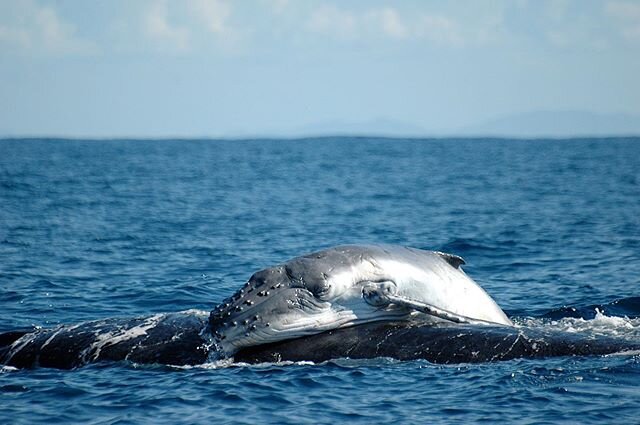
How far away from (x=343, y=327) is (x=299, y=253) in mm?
13316

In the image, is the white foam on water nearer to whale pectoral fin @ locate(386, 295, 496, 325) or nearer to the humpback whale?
the humpback whale

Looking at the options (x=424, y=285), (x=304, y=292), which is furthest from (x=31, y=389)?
(x=424, y=285)

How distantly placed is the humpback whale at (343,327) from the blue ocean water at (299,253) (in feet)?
0.86

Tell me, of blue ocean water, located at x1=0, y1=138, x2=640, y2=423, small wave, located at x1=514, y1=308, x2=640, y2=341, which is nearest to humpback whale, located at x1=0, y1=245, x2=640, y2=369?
blue ocean water, located at x1=0, y1=138, x2=640, y2=423

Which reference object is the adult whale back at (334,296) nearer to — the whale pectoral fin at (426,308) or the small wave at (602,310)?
the whale pectoral fin at (426,308)

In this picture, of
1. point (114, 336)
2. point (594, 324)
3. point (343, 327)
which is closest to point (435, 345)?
point (343, 327)

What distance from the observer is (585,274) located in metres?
22.6

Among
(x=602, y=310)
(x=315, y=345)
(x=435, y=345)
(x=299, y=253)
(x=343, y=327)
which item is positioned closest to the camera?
(x=435, y=345)

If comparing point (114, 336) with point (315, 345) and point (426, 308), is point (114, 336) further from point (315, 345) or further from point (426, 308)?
point (426, 308)

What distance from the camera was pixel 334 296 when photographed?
1372 cm

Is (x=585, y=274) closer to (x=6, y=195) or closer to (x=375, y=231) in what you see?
(x=375, y=231)

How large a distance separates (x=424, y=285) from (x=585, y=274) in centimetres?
963

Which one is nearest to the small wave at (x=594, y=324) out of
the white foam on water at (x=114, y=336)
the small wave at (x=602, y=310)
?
the small wave at (x=602, y=310)

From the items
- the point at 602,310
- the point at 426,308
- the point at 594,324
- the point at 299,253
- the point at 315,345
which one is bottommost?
the point at 299,253
